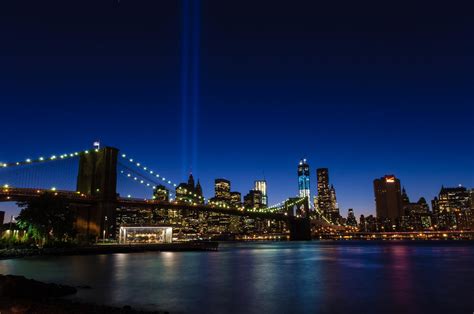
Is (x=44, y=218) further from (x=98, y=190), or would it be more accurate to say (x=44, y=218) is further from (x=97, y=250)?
(x=98, y=190)


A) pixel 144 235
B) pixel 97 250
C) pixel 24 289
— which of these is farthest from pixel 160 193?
pixel 24 289

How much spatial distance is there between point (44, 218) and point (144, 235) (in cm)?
2679

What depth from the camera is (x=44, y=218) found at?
184 ft

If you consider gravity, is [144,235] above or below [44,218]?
below

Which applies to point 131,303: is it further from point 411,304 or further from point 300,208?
point 300,208

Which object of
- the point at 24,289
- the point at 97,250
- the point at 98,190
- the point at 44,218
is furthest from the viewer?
the point at 98,190

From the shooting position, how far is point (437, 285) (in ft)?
86.9

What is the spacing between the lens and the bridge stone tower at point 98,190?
72.7 meters

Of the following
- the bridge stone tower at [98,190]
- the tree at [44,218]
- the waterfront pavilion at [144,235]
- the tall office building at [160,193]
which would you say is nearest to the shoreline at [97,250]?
the tree at [44,218]

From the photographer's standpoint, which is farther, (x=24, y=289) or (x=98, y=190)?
(x=98, y=190)

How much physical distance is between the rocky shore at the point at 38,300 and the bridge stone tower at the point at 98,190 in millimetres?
54639

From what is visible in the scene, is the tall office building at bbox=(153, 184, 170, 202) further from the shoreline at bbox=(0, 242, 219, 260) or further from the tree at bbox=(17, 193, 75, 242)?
the tree at bbox=(17, 193, 75, 242)

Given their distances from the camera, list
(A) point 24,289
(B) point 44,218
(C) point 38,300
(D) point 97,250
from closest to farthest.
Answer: (C) point 38,300, (A) point 24,289, (B) point 44,218, (D) point 97,250

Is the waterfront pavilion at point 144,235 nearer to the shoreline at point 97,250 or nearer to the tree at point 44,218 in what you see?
the shoreline at point 97,250
